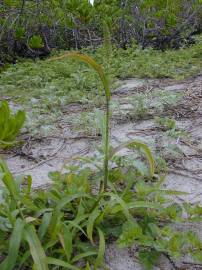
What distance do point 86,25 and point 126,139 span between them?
3137mm

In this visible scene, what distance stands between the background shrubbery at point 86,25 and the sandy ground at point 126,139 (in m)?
2.16

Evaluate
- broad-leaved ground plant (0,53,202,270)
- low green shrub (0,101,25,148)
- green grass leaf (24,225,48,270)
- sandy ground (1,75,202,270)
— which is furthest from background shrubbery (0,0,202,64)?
green grass leaf (24,225,48,270)

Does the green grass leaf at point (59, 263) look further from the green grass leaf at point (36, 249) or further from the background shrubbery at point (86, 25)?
the background shrubbery at point (86, 25)

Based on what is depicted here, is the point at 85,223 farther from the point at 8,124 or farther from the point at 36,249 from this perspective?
the point at 8,124

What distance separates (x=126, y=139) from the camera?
2.72 m

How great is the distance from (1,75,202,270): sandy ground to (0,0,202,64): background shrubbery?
2161 millimetres

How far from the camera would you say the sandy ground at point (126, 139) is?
2025 millimetres

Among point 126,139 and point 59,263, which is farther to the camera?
point 126,139

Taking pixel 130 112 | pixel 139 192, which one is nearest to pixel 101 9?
pixel 130 112

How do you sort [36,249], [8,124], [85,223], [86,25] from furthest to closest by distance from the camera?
[86,25] < [8,124] < [85,223] < [36,249]

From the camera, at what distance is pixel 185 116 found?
3.00 m

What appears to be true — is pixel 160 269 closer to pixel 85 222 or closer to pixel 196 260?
pixel 196 260

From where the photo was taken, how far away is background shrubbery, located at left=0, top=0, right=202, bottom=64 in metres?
5.41

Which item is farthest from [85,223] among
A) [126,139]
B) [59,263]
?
[126,139]
